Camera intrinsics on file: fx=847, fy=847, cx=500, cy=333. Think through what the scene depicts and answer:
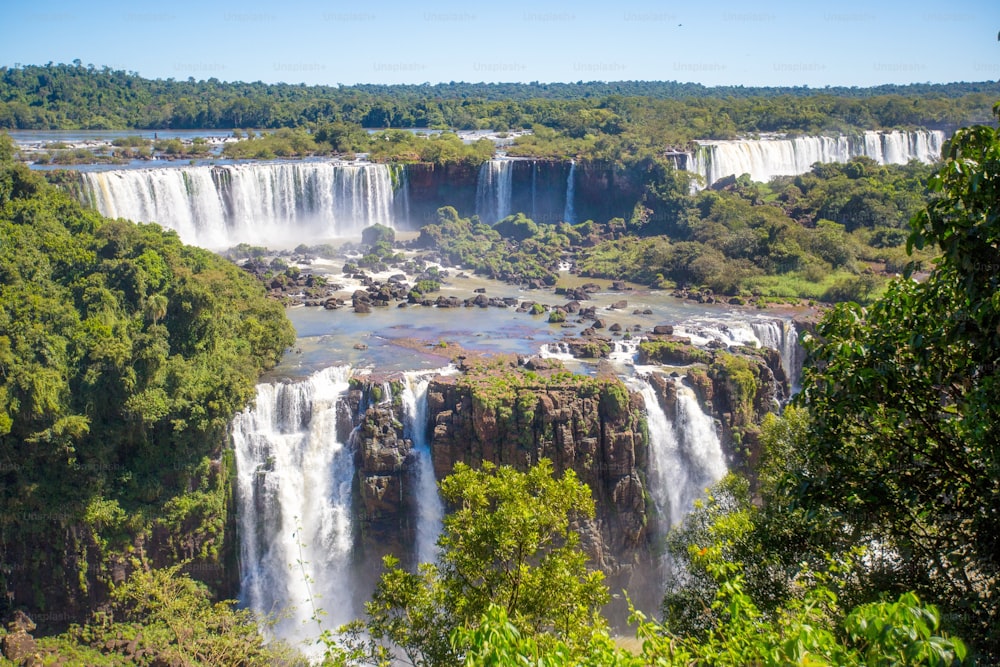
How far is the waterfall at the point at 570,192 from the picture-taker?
2021 inches

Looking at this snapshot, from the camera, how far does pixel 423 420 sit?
2297cm

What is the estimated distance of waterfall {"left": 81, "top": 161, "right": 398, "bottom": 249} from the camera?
127 ft

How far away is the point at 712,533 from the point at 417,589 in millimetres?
4689

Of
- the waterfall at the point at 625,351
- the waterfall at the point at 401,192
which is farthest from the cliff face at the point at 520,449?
the waterfall at the point at 401,192

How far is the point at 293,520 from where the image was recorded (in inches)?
864

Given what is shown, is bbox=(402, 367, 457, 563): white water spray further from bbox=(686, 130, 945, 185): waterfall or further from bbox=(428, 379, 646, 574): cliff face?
bbox=(686, 130, 945, 185): waterfall

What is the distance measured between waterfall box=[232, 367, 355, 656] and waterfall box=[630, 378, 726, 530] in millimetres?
8381

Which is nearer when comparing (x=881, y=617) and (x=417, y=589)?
A: (x=881, y=617)

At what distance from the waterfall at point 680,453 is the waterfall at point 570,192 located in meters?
28.3

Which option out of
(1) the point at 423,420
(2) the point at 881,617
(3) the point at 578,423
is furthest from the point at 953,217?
(1) the point at 423,420

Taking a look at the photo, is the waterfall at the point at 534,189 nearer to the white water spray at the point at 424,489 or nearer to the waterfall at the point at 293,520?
the white water spray at the point at 424,489

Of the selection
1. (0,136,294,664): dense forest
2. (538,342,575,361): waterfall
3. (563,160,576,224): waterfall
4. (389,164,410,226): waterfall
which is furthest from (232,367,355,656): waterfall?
(563,160,576,224): waterfall

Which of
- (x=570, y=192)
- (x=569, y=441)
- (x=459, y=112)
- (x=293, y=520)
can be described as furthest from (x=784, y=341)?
(x=459, y=112)

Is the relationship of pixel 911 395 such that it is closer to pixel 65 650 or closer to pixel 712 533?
pixel 712 533
